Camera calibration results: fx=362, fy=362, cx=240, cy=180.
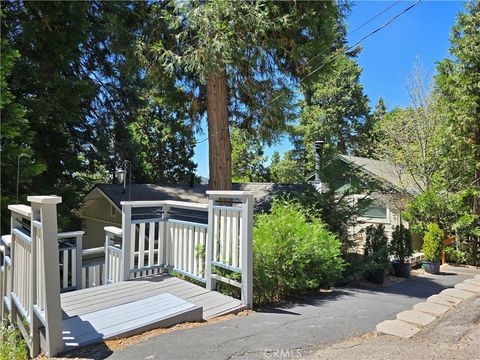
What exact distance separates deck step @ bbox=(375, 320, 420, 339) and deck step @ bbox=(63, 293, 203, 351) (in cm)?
169

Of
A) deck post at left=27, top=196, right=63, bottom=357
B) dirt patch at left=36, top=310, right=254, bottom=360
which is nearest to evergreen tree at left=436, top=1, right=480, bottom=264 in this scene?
dirt patch at left=36, top=310, right=254, bottom=360

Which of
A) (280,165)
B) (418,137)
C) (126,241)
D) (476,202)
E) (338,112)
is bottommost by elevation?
(126,241)

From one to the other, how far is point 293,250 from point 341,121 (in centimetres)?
2213

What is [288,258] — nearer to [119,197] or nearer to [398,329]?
[398,329]

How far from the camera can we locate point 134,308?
363 cm

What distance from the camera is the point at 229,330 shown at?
3.23m

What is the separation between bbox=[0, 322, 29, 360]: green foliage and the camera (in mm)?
2941

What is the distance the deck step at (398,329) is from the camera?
2994 millimetres

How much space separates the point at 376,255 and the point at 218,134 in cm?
450

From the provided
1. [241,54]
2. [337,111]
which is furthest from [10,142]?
[337,111]

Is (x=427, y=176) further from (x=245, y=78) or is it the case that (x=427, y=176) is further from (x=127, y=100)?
(x=127, y=100)

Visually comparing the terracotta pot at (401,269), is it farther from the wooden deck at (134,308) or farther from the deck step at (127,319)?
the deck step at (127,319)

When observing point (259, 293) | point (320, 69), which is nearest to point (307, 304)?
point (259, 293)

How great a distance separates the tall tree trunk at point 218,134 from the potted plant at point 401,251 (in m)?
4.16
